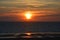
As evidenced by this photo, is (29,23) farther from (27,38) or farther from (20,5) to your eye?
(27,38)

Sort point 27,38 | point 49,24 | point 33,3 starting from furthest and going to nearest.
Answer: point 49,24
point 33,3
point 27,38

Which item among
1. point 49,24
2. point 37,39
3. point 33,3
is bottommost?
point 37,39

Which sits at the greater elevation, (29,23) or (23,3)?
(29,23)

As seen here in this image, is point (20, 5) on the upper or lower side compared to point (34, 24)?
lower

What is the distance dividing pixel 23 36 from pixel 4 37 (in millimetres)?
679

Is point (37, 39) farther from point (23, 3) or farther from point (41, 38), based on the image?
point (23, 3)

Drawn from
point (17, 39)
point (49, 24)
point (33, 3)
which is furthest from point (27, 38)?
point (49, 24)

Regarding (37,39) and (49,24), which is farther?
(49,24)

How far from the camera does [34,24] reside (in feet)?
88.8

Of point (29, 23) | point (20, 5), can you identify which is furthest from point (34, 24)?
point (20, 5)

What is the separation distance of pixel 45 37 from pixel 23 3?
3.65 m

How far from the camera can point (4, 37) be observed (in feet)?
28.6

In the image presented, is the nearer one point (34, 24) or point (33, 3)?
point (33, 3)

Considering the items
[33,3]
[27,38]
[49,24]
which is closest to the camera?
[27,38]
